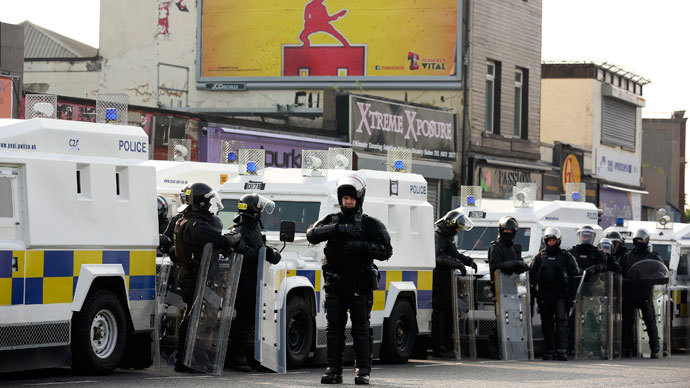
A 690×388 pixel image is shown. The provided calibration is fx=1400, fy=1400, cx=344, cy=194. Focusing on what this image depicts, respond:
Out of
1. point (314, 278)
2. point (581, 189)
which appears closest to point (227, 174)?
point (314, 278)

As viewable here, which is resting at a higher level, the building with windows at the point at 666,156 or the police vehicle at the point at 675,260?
the building with windows at the point at 666,156

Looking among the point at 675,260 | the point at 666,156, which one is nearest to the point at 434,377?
the point at 675,260

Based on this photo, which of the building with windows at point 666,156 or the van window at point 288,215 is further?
the building with windows at point 666,156

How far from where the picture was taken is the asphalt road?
504 inches

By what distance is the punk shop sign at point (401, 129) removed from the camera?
34.2m


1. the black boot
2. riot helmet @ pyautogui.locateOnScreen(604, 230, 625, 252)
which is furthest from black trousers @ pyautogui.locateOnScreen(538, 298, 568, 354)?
the black boot

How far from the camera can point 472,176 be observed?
39.2 metres

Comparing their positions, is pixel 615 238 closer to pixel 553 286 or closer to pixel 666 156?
pixel 553 286

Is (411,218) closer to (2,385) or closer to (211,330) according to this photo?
(211,330)

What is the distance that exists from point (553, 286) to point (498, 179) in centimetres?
2132

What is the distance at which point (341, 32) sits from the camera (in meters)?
39.9

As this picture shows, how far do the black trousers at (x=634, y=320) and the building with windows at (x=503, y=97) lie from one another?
17.0 metres

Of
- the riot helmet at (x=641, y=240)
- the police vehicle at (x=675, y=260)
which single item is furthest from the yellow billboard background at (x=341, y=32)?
the riot helmet at (x=641, y=240)

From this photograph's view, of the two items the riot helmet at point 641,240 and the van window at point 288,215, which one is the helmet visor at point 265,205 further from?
the riot helmet at point 641,240
